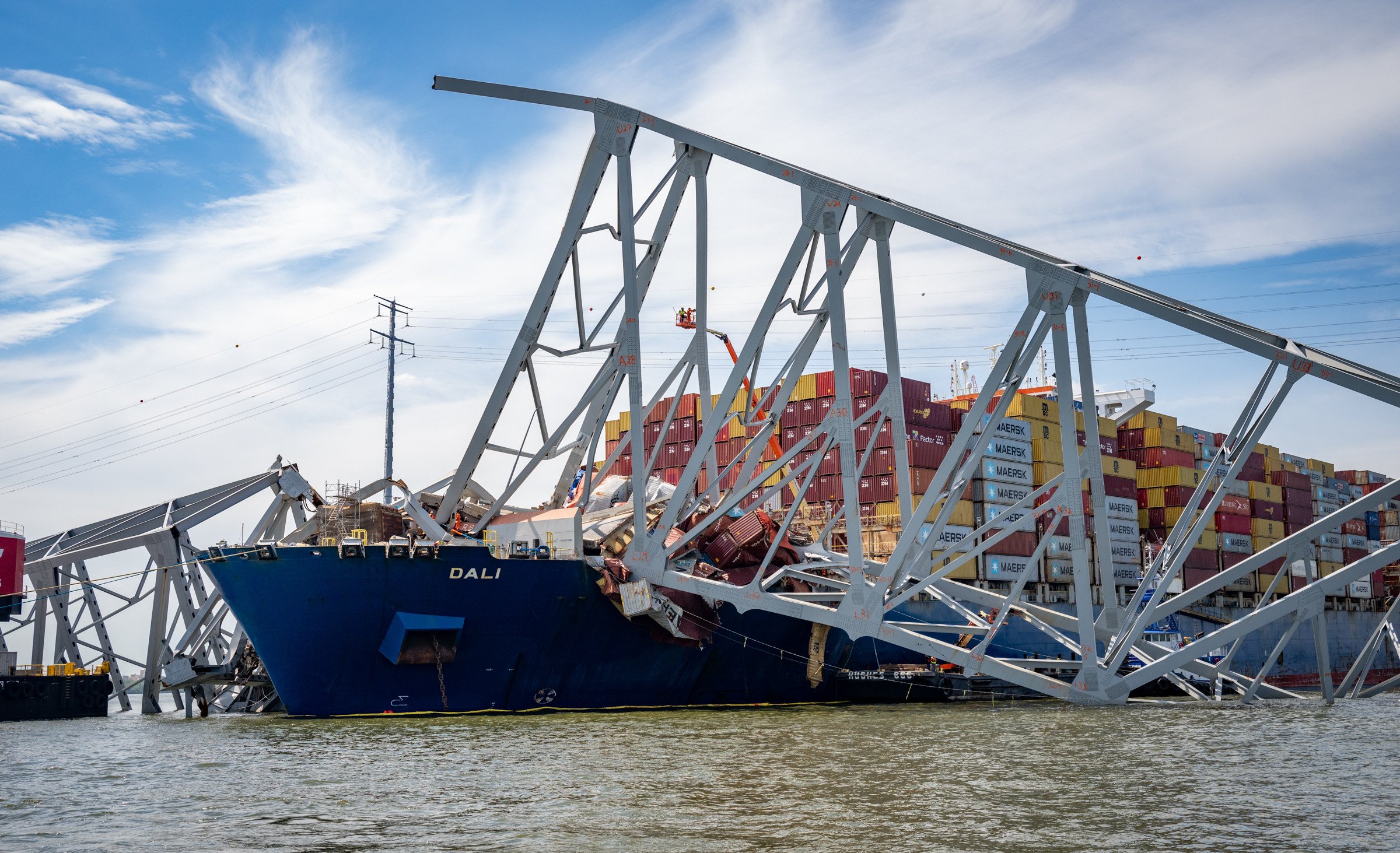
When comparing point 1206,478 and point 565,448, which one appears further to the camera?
point 565,448

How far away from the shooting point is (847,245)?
1387 inches

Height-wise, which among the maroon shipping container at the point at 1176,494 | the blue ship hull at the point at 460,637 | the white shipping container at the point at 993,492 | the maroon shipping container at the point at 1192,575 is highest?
the maroon shipping container at the point at 1176,494

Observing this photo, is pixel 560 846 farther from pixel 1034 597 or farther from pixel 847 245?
pixel 1034 597

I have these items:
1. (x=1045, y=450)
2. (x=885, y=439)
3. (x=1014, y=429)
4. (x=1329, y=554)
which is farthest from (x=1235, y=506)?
(x=885, y=439)

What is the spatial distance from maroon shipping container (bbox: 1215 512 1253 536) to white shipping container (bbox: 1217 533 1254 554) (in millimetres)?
207

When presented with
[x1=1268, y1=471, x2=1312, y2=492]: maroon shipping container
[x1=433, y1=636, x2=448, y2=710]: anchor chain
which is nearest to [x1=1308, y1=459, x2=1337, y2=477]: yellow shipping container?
[x1=1268, y1=471, x2=1312, y2=492]: maroon shipping container

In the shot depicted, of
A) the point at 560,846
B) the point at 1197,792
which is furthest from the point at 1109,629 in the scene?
the point at 560,846

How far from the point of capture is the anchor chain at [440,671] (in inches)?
1243

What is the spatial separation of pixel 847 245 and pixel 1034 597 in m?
34.9

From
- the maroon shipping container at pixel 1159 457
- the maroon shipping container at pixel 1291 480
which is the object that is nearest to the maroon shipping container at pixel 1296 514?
the maroon shipping container at pixel 1291 480

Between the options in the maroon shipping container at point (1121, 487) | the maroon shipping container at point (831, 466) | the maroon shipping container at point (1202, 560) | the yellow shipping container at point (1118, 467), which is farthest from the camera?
the maroon shipping container at point (1202, 560)

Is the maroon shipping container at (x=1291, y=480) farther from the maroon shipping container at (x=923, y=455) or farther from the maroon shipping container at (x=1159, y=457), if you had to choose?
the maroon shipping container at (x=923, y=455)

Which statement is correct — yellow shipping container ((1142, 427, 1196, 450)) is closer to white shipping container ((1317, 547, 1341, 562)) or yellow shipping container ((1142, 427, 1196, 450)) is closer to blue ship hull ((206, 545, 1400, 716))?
white shipping container ((1317, 547, 1341, 562))

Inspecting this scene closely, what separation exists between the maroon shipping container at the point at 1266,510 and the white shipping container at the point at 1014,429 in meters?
23.4
